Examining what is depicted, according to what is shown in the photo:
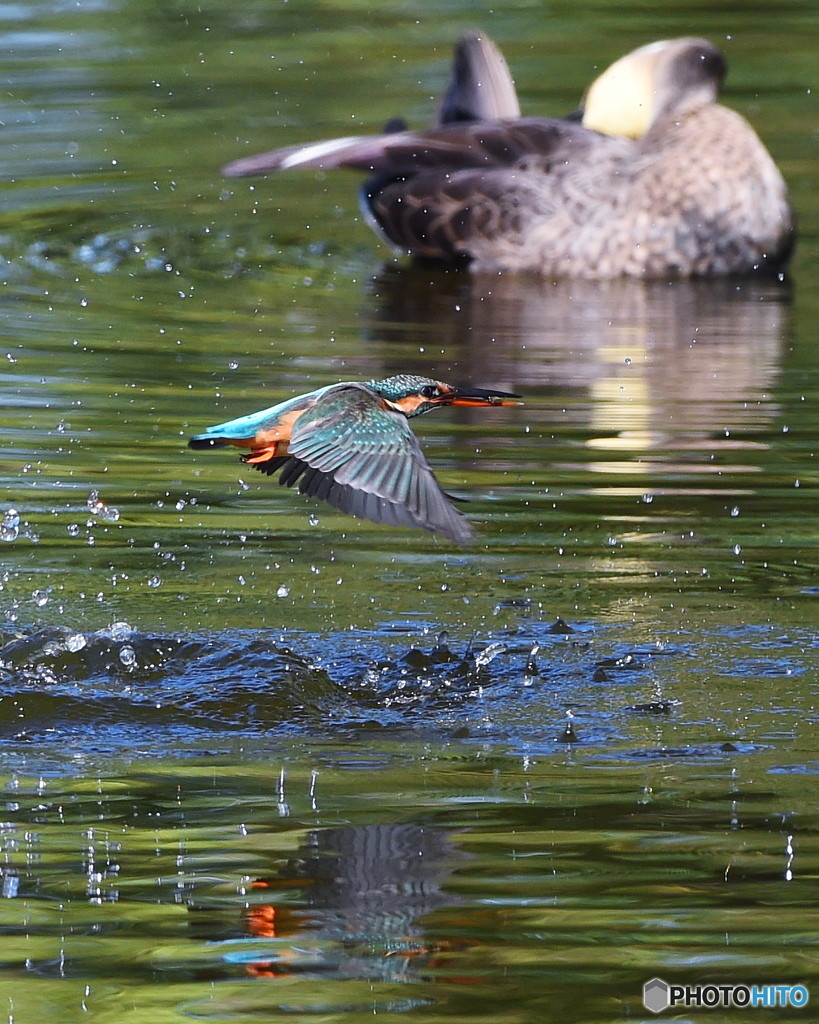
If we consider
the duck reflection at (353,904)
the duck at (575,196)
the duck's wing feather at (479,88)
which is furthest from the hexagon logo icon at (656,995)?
the duck's wing feather at (479,88)

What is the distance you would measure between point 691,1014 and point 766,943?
274 mm

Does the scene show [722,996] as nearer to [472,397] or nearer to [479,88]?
[472,397]

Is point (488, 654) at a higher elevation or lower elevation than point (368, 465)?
lower

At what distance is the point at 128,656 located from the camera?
543 centimetres

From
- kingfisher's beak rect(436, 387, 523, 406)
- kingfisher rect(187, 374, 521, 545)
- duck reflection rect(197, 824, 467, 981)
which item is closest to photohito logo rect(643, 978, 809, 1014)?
duck reflection rect(197, 824, 467, 981)

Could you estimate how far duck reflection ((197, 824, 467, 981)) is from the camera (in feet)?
12.2

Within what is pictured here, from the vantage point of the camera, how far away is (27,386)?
26.3 feet

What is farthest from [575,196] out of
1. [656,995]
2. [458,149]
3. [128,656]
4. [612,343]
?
[656,995]

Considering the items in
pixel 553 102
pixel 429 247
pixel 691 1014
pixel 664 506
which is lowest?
pixel 691 1014

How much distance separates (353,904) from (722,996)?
2.31ft

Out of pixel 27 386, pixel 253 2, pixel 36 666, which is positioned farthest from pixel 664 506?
pixel 253 2

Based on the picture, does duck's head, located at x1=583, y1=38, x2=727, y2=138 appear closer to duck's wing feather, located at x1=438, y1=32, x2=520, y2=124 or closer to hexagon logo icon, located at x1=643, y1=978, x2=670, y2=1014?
duck's wing feather, located at x1=438, y1=32, x2=520, y2=124

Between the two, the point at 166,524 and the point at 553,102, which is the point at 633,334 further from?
the point at 553,102

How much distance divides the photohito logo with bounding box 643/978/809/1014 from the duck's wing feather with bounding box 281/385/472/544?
1245mm
